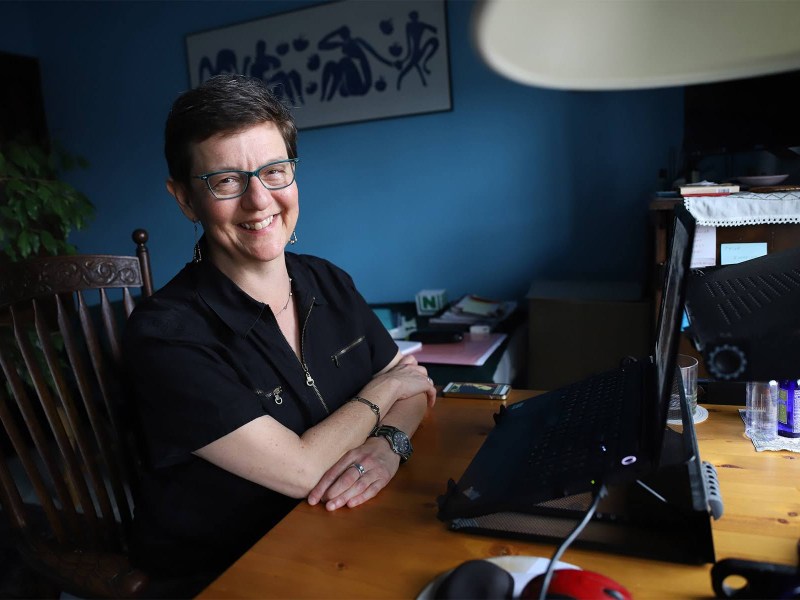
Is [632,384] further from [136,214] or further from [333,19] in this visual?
[136,214]

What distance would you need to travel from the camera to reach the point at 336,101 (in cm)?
278

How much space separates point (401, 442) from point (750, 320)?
1.81 ft

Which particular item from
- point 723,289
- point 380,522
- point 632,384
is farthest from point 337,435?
point 723,289

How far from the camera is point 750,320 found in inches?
25.2

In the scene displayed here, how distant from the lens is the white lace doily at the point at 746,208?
5.59 feet

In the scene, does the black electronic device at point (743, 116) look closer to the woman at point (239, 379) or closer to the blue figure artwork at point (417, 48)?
the blue figure artwork at point (417, 48)

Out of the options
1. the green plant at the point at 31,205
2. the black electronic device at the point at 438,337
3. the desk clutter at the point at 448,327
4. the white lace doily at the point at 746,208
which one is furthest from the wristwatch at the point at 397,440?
the green plant at the point at 31,205

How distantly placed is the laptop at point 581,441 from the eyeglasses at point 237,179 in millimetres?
600

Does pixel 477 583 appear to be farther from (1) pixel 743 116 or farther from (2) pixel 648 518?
(1) pixel 743 116

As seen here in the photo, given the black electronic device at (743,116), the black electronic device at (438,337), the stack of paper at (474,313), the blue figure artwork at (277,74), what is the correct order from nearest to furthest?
the black electronic device at (743,116)
the black electronic device at (438,337)
the stack of paper at (474,313)
the blue figure artwork at (277,74)

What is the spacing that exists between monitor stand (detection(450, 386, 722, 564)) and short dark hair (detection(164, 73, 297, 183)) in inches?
29.3

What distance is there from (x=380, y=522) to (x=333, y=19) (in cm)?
248

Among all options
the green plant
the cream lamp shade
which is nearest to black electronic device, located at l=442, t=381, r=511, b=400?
the cream lamp shade

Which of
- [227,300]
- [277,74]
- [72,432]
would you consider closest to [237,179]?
[227,300]
